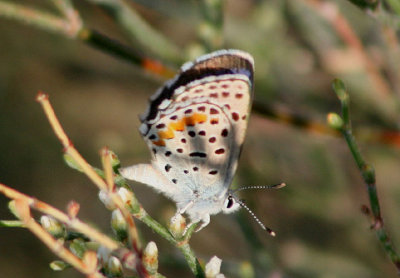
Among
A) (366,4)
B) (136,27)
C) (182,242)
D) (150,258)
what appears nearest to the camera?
(150,258)

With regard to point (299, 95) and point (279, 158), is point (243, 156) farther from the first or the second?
point (299, 95)

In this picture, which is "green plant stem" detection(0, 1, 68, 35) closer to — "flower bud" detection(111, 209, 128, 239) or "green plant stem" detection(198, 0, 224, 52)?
"green plant stem" detection(198, 0, 224, 52)

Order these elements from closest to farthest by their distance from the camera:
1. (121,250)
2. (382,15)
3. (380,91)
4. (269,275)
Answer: (121,250) → (382,15) → (269,275) → (380,91)

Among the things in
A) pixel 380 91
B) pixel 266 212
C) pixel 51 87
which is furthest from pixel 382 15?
pixel 51 87

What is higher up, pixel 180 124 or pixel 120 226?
pixel 180 124

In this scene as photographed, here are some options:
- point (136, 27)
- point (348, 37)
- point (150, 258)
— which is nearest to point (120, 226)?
point (150, 258)

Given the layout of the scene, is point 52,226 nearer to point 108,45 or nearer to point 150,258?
point 150,258

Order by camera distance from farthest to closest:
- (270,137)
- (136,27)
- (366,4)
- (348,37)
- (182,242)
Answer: (270,137)
(348,37)
(136,27)
(366,4)
(182,242)
